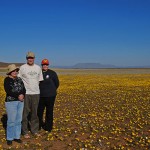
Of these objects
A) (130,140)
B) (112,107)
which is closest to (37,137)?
(130,140)

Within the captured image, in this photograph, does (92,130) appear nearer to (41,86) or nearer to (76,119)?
(76,119)

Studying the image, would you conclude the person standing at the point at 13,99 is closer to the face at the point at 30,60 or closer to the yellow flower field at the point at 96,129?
the yellow flower field at the point at 96,129

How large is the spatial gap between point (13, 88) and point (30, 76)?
1008 millimetres

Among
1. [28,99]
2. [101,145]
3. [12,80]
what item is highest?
[12,80]

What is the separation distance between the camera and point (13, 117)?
9336 millimetres

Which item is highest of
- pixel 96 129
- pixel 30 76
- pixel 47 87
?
pixel 30 76

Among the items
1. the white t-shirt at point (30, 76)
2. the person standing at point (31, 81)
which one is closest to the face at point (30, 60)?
the person standing at point (31, 81)

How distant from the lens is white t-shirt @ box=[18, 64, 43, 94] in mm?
9852

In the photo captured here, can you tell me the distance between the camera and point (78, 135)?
10703 mm

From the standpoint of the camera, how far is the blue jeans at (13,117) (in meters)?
9.21

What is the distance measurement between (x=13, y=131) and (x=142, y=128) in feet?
17.6

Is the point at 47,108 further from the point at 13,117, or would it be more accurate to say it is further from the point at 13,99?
the point at 13,99

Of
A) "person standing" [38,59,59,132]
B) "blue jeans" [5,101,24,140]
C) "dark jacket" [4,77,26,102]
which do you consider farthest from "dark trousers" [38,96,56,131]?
"dark jacket" [4,77,26,102]

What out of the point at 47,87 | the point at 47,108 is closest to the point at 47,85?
the point at 47,87
